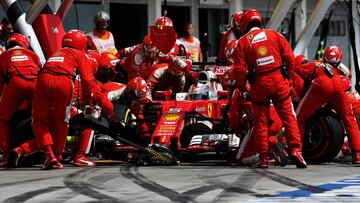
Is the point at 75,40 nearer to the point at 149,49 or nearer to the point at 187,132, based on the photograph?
the point at 187,132

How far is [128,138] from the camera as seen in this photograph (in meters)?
13.9

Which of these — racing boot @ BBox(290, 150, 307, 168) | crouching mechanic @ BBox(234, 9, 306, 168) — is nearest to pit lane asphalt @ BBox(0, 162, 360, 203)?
racing boot @ BBox(290, 150, 307, 168)

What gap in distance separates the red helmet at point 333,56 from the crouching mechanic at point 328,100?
0.27 metres

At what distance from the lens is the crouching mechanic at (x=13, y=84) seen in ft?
43.8

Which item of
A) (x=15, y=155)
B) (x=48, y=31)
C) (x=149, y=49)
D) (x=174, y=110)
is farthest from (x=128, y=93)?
(x=48, y=31)

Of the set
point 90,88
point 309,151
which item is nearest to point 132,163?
point 90,88

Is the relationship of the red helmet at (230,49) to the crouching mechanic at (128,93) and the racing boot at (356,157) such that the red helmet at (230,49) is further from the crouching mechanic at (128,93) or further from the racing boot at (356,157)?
the racing boot at (356,157)

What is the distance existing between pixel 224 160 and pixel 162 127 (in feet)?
4.87

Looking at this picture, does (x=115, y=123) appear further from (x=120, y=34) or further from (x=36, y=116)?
(x=120, y=34)

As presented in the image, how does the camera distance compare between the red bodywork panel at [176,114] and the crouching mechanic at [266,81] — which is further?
the red bodywork panel at [176,114]

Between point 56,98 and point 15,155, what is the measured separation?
106 centimetres

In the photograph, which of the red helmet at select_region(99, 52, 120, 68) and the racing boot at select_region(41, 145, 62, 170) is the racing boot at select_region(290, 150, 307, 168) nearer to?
the racing boot at select_region(41, 145, 62, 170)

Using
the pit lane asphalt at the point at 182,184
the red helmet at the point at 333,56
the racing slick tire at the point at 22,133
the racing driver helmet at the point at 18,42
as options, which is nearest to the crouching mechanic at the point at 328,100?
the red helmet at the point at 333,56

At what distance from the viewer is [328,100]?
13.6 m
